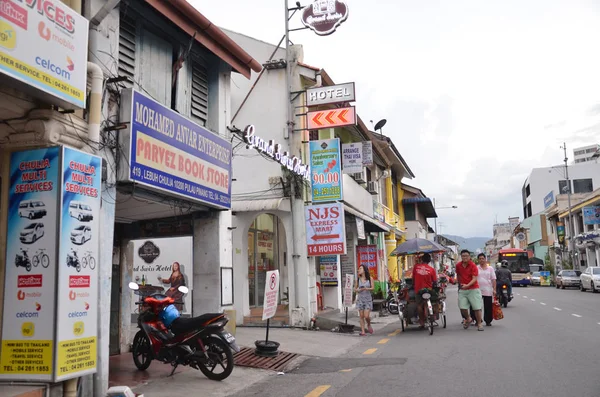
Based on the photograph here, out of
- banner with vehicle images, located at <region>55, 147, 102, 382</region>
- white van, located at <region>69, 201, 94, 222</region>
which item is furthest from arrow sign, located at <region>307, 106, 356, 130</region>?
white van, located at <region>69, 201, 94, 222</region>

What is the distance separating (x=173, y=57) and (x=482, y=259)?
9110mm

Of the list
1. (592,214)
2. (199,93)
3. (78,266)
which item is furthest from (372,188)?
(592,214)

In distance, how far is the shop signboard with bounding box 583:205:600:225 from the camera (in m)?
45.4

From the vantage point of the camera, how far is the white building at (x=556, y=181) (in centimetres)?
7569

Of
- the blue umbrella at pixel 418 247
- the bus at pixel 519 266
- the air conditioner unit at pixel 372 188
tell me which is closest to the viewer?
the blue umbrella at pixel 418 247

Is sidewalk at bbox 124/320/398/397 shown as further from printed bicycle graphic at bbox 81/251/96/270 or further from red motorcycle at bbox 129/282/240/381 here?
printed bicycle graphic at bbox 81/251/96/270

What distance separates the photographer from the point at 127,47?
852 centimetres

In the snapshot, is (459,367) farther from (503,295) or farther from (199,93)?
(503,295)

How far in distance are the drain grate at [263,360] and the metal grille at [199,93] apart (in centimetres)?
466

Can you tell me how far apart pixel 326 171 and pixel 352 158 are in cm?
395

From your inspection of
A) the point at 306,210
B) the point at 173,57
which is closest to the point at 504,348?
the point at 306,210

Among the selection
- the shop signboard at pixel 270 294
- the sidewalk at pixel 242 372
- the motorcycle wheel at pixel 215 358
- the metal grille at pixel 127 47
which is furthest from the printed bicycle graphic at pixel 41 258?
the shop signboard at pixel 270 294

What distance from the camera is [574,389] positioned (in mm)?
6215

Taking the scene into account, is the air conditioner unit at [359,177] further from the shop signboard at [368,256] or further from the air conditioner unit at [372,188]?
the shop signboard at [368,256]
